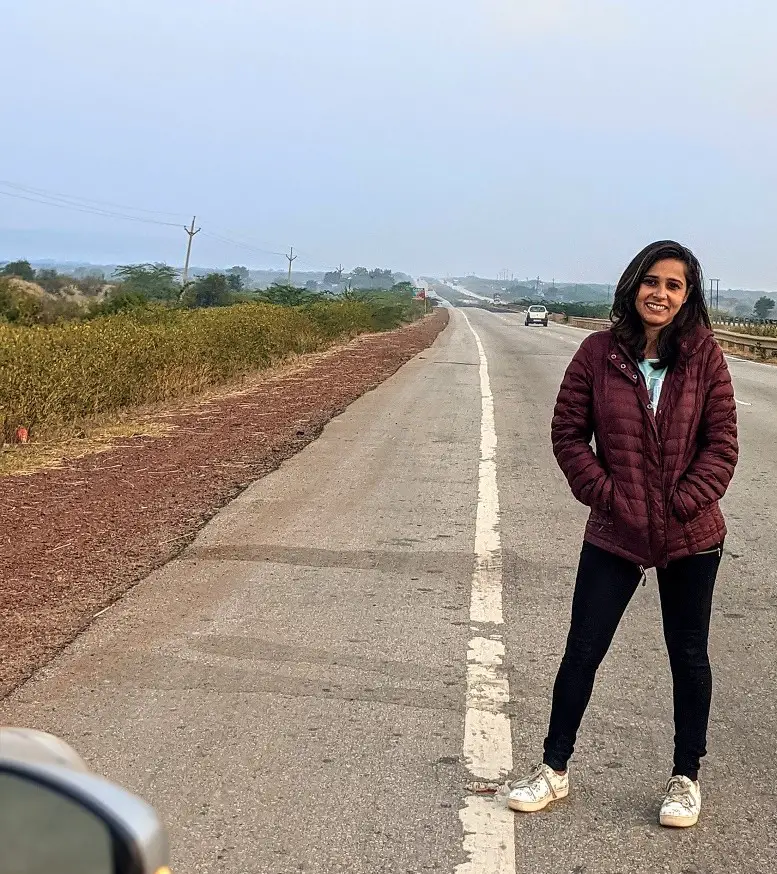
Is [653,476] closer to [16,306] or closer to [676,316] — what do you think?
[676,316]

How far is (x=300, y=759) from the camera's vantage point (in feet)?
13.3

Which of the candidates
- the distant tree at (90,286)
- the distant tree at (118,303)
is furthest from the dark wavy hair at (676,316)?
the distant tree at (90,286)

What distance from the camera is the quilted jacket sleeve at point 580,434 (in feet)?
12.1

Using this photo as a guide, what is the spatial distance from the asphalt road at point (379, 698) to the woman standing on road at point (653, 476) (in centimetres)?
30

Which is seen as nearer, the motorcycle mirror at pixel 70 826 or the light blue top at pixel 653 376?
the motorcycle mirror at pixel 70 826

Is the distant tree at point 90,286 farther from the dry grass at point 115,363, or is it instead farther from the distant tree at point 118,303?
the dry grass at point 115,363

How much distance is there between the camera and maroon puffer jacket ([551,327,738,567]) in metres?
3.60

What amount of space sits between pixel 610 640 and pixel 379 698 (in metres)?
1.29

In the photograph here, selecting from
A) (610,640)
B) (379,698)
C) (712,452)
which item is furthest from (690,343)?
(379,698)

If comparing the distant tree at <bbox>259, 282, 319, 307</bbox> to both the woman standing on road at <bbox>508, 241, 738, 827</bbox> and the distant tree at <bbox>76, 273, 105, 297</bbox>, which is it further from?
the woman standing on road at <bbox>508, 241, 738, 827</bbox>

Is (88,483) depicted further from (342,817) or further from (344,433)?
(342,817)

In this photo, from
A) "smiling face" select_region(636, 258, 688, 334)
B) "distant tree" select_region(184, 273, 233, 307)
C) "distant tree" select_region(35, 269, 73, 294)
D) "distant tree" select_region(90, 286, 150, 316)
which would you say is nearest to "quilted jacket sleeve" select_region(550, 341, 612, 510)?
"smiling face" select_region(636, 258, 688, 334)

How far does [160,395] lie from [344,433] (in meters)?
4.42

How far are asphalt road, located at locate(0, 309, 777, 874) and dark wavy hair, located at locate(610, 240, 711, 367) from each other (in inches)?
61.1
